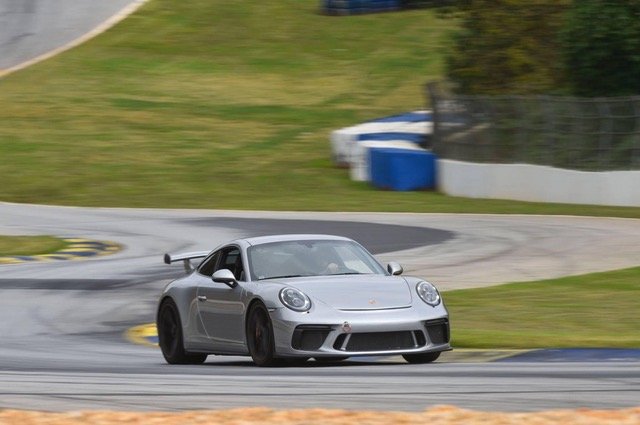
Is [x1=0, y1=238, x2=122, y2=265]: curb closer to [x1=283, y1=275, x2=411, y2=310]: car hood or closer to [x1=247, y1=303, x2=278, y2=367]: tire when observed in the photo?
[x1=247, y1=303, x2=278, y2=367]: tire

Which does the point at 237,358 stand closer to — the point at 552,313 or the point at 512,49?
the point at 552,313

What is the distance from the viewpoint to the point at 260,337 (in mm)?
11797

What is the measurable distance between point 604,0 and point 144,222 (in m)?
12.2

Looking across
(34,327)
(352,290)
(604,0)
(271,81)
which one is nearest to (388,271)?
(352,290)

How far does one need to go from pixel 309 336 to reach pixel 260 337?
0.51 m

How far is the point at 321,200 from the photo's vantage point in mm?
34156

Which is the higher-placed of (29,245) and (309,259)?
(309,259)

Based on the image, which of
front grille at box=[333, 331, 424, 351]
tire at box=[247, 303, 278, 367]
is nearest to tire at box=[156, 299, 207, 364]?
tire at box=[247, 303, 278, 367]

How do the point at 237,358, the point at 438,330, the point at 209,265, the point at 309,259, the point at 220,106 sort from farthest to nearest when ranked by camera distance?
1. the point at 220,106
2. the point at 237,358
3. the point at 209,265
4. the point at 309,259
5. the point at 438,330

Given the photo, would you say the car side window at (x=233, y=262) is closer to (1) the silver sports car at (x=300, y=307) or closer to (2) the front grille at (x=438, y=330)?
(1) the silver sports car at (x=300, y=307)

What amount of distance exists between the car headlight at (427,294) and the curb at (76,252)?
12.5 m

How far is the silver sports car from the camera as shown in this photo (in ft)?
37.5

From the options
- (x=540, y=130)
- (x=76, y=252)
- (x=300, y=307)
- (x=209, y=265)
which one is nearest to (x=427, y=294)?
(x=300, y=307)

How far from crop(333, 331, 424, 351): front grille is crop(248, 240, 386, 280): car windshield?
1027mm
